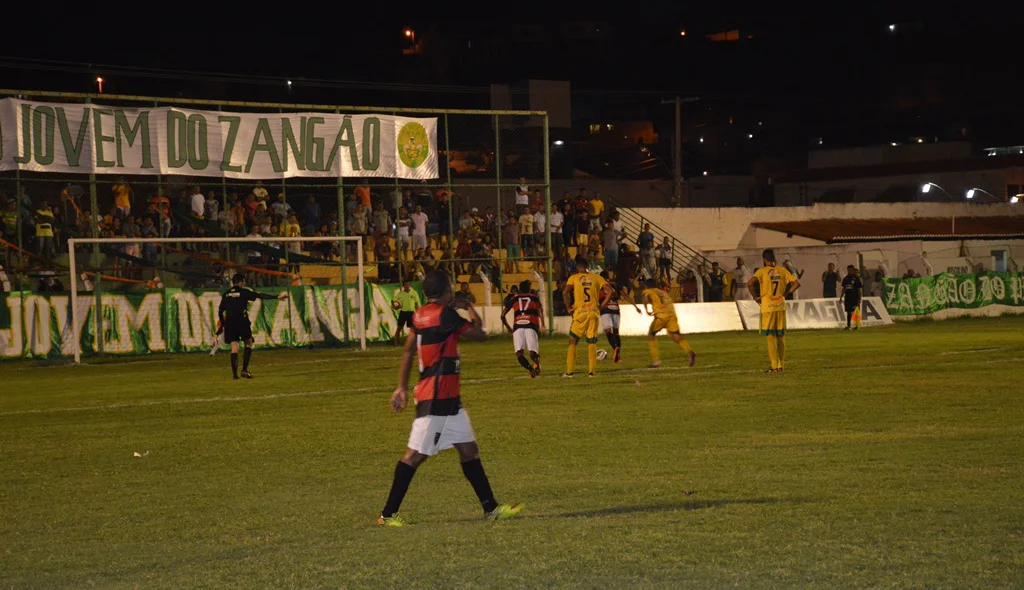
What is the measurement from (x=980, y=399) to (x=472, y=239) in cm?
2140

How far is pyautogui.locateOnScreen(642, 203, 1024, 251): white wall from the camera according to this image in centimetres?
5116

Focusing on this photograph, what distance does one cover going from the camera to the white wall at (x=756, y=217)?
168 ft

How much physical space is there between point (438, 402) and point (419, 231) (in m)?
26.9

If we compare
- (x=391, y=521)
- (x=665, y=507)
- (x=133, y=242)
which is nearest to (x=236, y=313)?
(x=133, y=242)

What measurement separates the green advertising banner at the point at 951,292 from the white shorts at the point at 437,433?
34592 mm

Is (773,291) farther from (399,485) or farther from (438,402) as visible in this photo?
(399,485)

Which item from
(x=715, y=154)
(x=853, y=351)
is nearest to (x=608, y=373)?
(x=853, y=351)

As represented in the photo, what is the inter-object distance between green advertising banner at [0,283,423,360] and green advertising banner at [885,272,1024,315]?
17790mm

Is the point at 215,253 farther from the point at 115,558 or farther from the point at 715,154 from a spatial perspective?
the point at 715,154

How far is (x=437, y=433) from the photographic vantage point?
27.4 feet

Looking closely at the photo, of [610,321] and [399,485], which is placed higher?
[610,321]

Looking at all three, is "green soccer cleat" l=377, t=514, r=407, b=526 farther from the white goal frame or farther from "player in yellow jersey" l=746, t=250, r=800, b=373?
the white goal frame

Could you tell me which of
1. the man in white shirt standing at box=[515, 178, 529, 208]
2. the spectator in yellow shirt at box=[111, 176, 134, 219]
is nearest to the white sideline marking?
the spectator in yellow shirt at box=[111, 176, 134, 219]

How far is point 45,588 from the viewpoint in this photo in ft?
22.7
